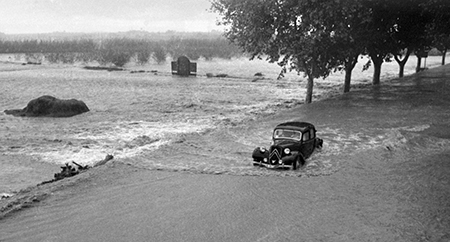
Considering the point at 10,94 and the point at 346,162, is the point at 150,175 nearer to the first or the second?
the point at 346,162

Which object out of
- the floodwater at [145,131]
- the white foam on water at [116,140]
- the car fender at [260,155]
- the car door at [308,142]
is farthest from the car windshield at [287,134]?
the white foam on water at [116,140]

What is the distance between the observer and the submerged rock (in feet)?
109

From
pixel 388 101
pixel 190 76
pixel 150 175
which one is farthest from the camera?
pixel 190 76

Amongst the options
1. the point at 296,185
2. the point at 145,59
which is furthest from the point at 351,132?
the point at 145,59

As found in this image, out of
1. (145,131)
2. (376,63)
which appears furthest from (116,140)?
(376,63)

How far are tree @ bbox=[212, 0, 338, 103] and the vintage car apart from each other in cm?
1472

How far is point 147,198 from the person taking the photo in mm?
13641

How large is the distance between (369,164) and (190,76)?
61038mm

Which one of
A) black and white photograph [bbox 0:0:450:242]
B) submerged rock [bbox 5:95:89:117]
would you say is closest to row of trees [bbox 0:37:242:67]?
black and white photograph [bbox 0:0:450:242]

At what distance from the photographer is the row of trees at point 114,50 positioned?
3957 inches

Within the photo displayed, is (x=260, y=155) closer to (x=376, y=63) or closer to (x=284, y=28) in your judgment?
(x=284, y=28)

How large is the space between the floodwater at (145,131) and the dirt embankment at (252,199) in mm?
241

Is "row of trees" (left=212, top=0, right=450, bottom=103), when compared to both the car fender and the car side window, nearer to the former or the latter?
the car side window

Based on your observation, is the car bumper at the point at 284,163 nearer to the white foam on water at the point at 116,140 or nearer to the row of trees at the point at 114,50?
the white foam on water at the point at 116,140
